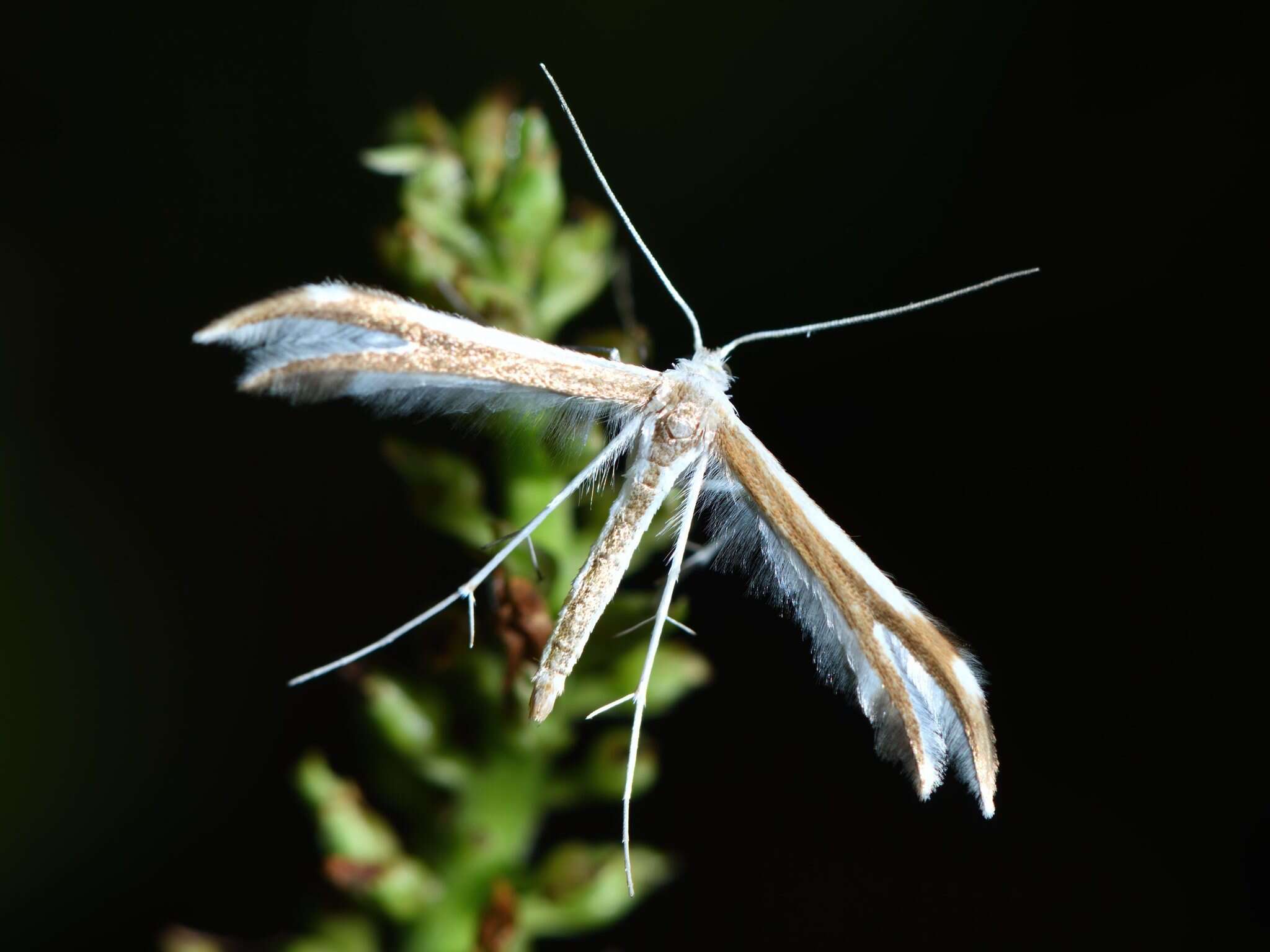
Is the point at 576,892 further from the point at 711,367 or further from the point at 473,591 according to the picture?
the point at 711,367

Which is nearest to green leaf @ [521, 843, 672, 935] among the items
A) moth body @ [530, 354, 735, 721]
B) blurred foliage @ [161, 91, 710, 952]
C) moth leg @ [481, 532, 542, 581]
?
blurred foliage @ [161, 91, 710, 952]

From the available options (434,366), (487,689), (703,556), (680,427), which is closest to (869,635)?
(703,556)

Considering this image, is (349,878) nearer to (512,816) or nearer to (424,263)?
(512,816)

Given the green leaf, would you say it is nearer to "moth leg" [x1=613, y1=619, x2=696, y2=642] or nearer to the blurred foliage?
the blurred foliage

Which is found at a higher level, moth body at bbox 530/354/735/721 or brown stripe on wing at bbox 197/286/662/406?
brown stripe on wing at bbox 197/286/662/406

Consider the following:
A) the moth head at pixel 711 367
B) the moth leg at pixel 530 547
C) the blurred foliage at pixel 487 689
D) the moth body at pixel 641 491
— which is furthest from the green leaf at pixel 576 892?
the moth head at pixel 711 367

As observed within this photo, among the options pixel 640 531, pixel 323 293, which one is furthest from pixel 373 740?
pixel 323 293
